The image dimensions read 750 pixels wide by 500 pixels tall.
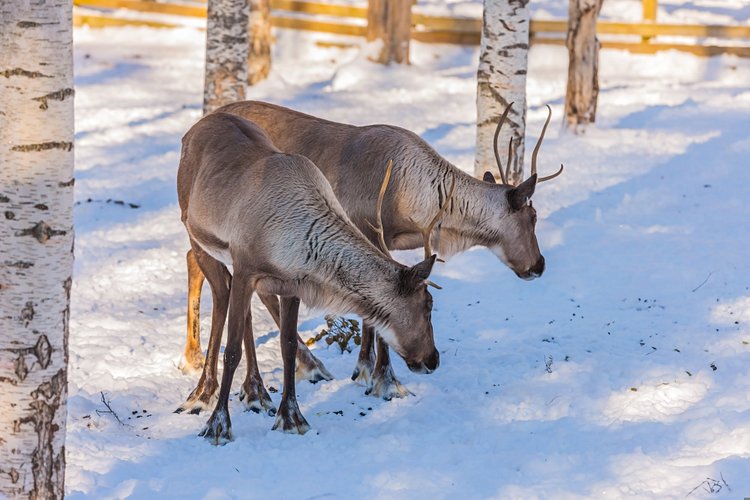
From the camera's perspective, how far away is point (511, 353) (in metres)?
6.61

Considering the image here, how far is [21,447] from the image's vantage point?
393 centimetres

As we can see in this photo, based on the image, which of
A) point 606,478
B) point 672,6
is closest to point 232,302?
point 606,478

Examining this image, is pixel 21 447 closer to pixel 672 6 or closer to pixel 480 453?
pixel 480 453

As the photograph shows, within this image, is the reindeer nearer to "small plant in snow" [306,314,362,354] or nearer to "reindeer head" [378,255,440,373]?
"small plant in snow" [306,314,362,354]

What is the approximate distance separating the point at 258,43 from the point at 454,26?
4393mm

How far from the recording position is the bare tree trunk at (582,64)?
39.1 feet

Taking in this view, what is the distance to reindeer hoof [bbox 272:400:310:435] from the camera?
5.64 metres

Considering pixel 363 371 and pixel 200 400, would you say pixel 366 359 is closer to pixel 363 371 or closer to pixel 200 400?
pixel 363 371

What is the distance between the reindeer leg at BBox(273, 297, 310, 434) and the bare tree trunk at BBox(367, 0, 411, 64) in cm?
1158

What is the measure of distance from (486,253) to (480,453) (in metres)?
3.70

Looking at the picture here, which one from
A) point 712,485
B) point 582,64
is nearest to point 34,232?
point 712,485

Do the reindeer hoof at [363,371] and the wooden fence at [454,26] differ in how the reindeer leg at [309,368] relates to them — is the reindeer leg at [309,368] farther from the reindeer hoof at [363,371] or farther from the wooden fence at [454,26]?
the wooden fence at [454,26]

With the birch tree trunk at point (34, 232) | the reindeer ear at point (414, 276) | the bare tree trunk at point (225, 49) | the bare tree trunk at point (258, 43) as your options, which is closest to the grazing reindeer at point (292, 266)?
the reindeer ear at point (414, 276)

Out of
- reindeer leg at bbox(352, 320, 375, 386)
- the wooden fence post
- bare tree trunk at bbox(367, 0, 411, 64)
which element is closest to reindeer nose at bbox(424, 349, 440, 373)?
reindeer leg at bbox(352, 320, 375, 386)
